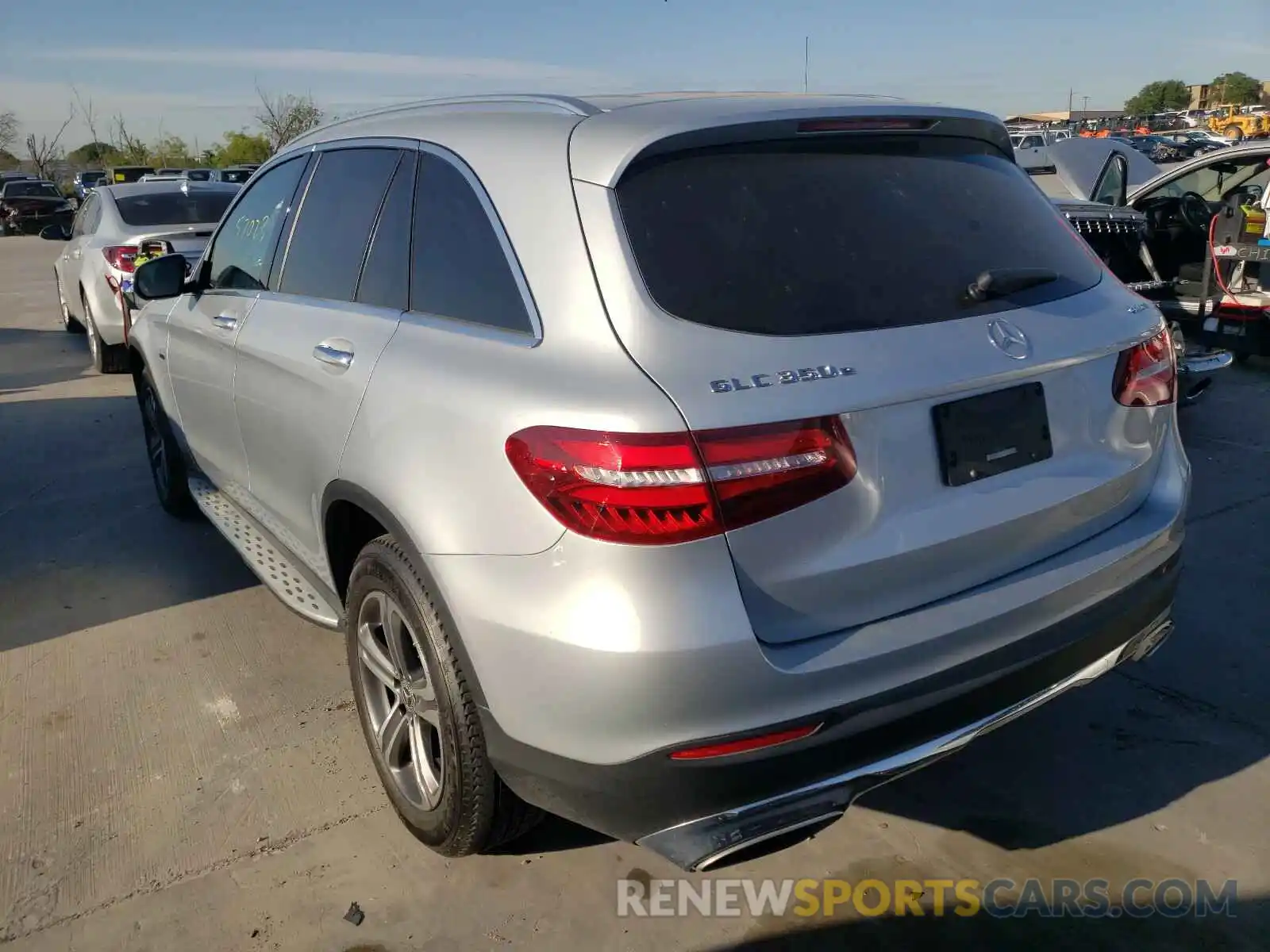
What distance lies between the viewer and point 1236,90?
86.1 m

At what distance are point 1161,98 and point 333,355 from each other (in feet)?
338

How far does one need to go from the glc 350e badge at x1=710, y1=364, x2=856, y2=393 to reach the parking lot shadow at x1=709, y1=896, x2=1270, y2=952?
134 centimetres

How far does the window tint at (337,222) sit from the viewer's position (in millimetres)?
3008

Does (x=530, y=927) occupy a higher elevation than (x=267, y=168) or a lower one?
lower

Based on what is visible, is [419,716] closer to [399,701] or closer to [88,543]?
[399,701]

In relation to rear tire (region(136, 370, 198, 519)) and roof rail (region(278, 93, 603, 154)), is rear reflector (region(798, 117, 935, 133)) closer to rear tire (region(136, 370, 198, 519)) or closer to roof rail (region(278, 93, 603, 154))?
roof rail (region(278, 93, 603, 154))

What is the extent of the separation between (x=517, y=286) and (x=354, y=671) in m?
1.28

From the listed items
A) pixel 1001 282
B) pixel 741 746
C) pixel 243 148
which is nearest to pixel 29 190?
pixel 243 148

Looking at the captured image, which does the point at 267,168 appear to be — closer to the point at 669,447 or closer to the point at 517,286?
the point at 517,286

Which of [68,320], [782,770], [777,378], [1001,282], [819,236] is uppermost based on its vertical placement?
[819,236]

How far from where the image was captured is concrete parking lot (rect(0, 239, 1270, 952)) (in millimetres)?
2473

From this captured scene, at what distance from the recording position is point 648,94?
8.77 feet

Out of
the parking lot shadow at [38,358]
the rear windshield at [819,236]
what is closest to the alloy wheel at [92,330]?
the parking lot shadow at [38,358]

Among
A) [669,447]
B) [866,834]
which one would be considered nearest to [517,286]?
[669,447]
